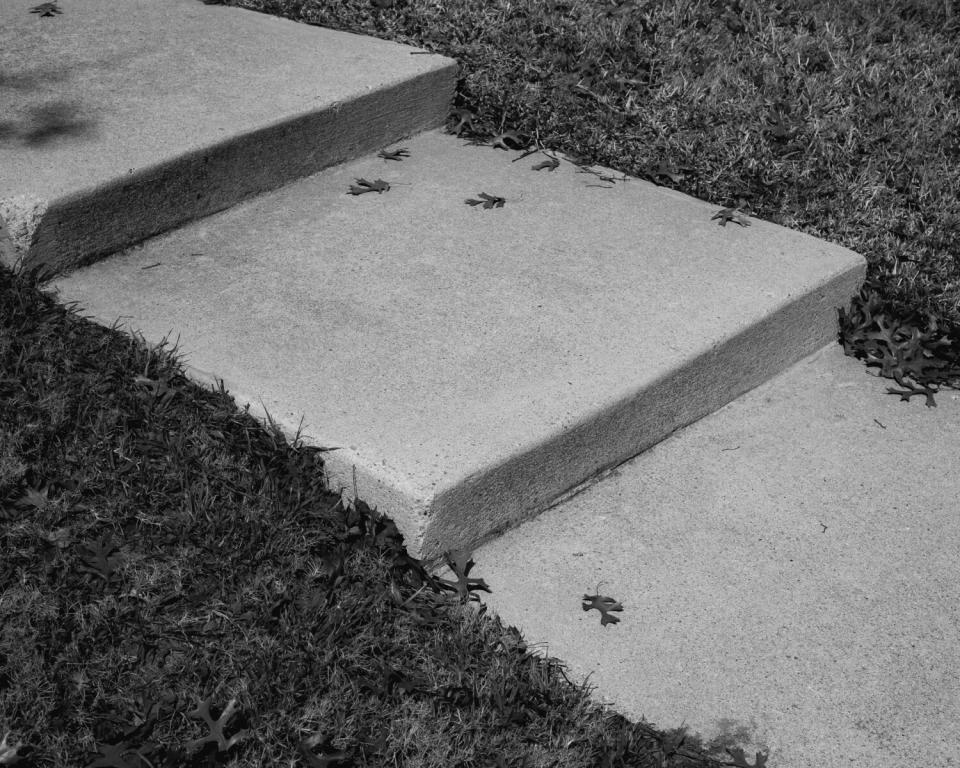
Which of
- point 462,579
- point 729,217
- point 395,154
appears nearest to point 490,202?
point 395,154

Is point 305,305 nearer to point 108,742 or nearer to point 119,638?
point 119,638

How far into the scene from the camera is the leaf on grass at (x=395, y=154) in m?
4.27

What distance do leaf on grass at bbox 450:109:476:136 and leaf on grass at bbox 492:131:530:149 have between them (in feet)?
0.56

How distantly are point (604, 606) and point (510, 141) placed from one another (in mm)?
2355

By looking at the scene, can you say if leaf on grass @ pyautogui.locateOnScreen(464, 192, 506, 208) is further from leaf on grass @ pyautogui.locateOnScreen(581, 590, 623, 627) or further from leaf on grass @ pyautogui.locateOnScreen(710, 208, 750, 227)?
leaf on grass @ pyautogui.locateOnScreen(581, 590, 623, 627)

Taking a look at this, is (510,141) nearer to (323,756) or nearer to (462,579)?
(462,579)

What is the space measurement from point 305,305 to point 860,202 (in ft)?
7.21

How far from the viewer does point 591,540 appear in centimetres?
Result: 286

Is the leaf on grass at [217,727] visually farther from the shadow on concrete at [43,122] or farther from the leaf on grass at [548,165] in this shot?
the leaf on grass at [548,165]

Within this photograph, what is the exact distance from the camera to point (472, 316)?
328 centimetres

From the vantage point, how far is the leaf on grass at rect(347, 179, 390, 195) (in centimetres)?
398

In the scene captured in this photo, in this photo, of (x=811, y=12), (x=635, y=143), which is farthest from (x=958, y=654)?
(x=811, y=12)

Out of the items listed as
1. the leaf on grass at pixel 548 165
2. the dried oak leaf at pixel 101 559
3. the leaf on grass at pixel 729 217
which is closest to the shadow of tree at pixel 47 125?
the leaf on grass at pixel 548 165

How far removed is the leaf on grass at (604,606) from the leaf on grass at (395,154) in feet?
7.28
